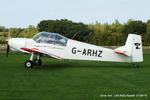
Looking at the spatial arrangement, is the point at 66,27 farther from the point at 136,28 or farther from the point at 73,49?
the point at 73,49

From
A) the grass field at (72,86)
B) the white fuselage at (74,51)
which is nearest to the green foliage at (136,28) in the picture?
the white fuselage at (74,51)

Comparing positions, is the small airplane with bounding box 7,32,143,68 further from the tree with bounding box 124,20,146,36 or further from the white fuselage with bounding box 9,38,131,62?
the tree with bounding box 124,20,146,36

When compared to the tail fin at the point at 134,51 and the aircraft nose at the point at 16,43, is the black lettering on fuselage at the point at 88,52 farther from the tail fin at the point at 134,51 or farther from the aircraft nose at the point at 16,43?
the aircraft nose at the point at 16,43

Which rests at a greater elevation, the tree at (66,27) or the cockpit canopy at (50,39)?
the tree at (66,27)

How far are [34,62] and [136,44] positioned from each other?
4.84 metres

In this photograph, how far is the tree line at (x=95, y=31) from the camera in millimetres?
62156

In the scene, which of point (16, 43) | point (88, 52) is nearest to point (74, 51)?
point (88, 52)

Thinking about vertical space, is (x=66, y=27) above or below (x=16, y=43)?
above

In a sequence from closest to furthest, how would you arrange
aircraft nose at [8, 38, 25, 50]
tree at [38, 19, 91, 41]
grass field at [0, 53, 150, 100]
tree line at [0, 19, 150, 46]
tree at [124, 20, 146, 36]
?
1. grass field at [0, 53, 150, 100]
2. aircraft nose at [8, 38, 25, 50]
3. tree line at [0, 19, 150, 46]
4. tree at [124, 20, 146, 36]
5. tree at [38, 19, 91, 41]

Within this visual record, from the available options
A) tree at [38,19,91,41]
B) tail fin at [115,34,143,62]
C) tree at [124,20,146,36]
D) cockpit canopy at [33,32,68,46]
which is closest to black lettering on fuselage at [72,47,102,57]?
cockpit canopy at [33,32,68,46]

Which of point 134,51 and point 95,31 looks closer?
point 134,51

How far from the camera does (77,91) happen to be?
10.4 m

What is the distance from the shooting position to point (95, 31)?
7225cm

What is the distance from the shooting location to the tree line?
62156 mm
